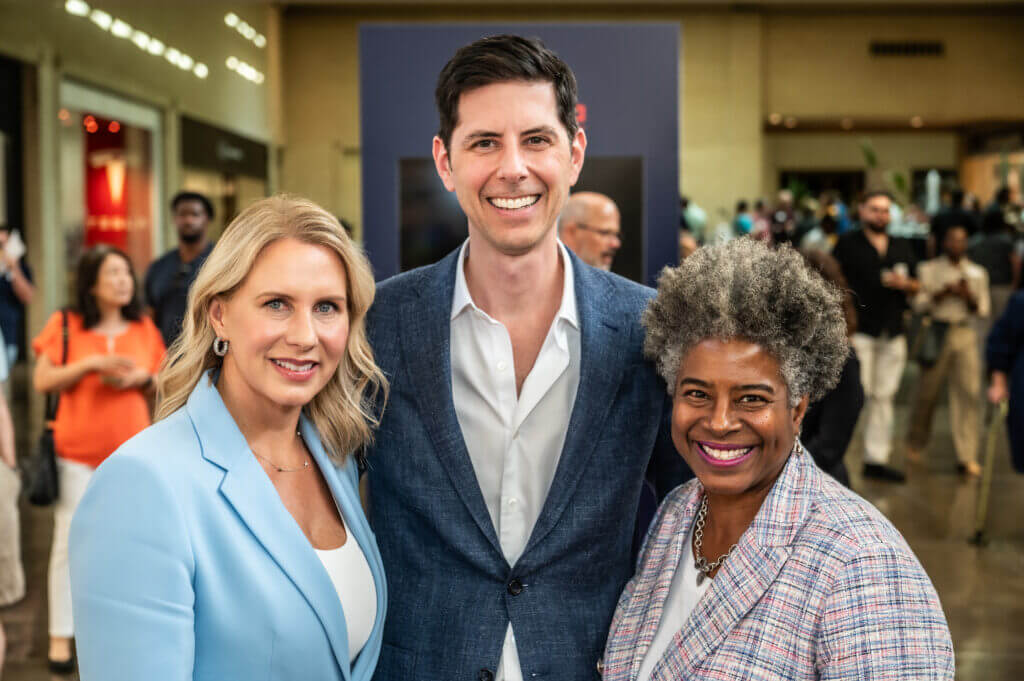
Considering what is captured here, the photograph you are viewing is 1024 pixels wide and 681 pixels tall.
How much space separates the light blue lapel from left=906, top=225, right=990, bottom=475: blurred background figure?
7.11 meters

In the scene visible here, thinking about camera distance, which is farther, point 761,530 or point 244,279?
point 244,279

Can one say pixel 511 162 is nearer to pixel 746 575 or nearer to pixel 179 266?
pixel 746 575

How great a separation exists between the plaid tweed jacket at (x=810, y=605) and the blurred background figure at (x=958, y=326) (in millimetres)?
6800

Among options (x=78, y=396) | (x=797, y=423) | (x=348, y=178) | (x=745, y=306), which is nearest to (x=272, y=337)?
(x=745, y=306)

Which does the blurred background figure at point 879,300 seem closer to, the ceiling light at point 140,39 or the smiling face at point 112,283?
the smiling face at point 112,283

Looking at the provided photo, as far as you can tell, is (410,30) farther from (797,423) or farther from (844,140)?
(844,140)

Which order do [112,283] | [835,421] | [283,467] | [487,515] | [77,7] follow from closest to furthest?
[283,467] < [487,515] < [835,421] < [112,283] < [77,7]

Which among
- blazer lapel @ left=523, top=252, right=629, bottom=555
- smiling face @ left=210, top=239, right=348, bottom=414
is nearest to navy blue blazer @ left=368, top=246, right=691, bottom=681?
blazer lapel @ left=523, top=252, right=629, bottom=555

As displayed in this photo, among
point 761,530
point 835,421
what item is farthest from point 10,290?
point 761,530

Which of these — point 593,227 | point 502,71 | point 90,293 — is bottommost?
point 90,293

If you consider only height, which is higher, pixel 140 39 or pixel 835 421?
pixel 140 39

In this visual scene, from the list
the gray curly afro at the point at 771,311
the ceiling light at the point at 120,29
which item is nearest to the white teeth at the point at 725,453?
the gray curly afro at the point at 771,311

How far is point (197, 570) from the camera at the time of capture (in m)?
1.61

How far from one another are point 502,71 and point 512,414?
707 millimetres
